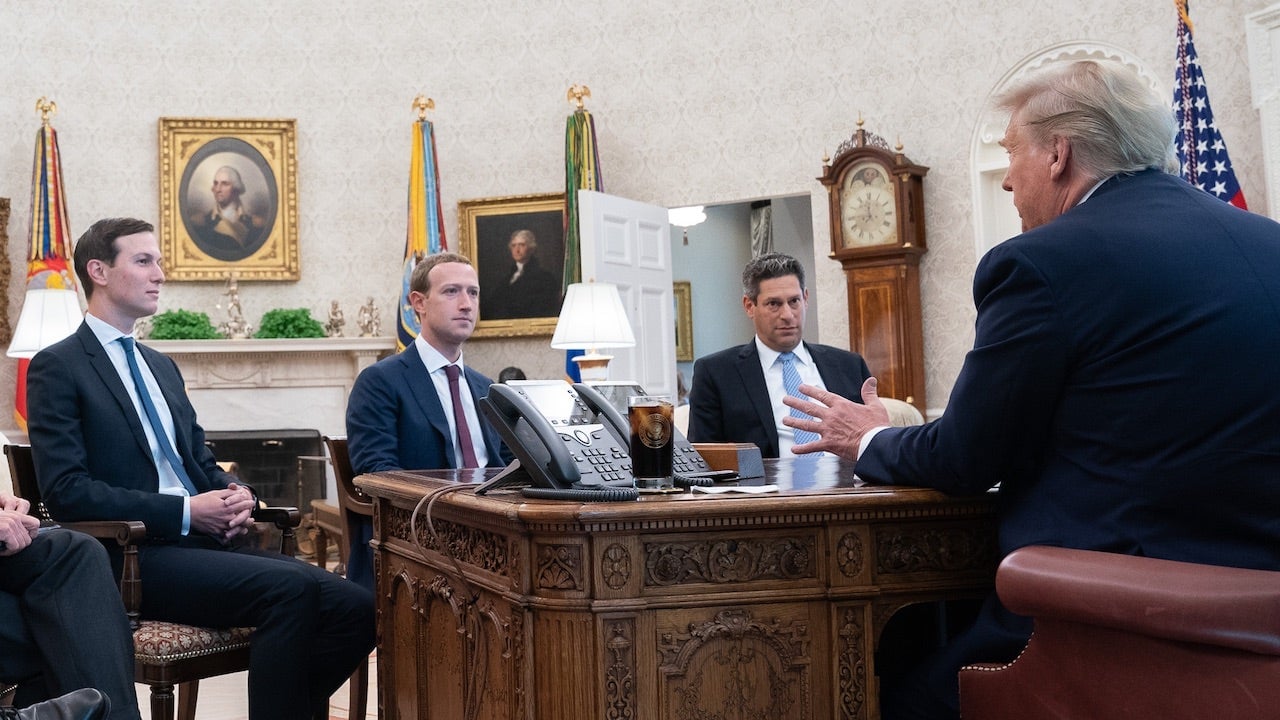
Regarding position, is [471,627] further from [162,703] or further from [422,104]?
[422,104]

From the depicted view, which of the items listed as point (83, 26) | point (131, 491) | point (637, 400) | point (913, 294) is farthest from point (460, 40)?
point (637, 400)

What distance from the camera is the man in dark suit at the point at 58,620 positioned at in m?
2.57

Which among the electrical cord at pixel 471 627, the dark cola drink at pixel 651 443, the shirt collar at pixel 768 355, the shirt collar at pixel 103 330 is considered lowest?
the electrical cord at pixel 471 627

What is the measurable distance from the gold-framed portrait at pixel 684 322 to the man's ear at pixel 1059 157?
10.1 meters

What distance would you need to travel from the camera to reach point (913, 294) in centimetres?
783

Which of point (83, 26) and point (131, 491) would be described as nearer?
point (131, 491)

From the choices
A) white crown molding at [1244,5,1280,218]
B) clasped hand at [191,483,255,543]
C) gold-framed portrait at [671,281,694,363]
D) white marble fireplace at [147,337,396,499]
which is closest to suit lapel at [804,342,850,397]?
clasped hand at [191,483,255,543]

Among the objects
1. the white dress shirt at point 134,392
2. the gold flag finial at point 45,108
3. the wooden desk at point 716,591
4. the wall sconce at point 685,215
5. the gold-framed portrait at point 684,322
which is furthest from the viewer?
the gold-framed portrait at point 684,322

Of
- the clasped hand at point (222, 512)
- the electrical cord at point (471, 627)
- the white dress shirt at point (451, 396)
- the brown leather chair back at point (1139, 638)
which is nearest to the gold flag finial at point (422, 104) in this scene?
the white dress shirt at point (451, 396)

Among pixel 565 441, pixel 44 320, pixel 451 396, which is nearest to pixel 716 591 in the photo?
pixel 565 441

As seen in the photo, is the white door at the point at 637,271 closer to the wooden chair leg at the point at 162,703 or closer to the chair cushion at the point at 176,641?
the chair cushion at the point at 176,641

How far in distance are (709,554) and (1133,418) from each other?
0.67m

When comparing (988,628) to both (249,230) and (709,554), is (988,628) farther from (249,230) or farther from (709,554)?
(249,230)

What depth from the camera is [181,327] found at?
8906 millimetres
